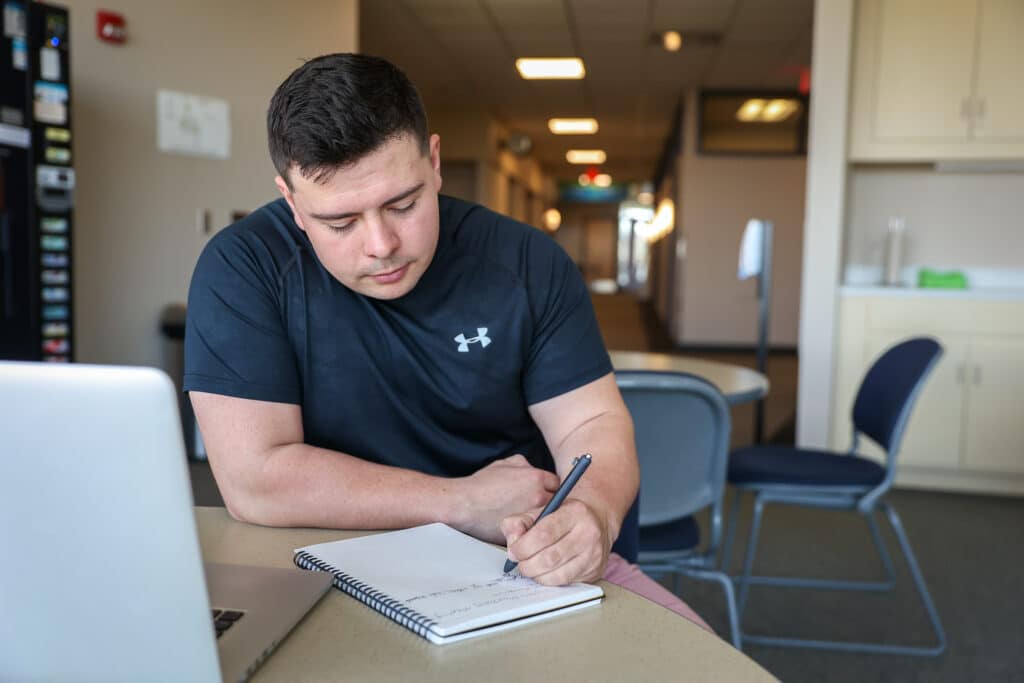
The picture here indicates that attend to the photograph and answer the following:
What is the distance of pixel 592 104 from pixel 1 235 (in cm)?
773

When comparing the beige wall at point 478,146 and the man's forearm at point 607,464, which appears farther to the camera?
the beige wall at point 478,146

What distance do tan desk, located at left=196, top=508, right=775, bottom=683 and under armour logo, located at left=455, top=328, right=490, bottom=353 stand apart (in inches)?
19.2

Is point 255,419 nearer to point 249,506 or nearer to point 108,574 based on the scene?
point 249,506

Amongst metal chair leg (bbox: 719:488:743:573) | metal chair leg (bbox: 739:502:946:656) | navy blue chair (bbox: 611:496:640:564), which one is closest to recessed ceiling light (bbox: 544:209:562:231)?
metal chair leg (bbox: 719:488:743:573)

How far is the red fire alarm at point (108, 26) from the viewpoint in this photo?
4.15m

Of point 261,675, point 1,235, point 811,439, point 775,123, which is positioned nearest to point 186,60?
point 1,235

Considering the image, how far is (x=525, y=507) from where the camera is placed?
1068mm

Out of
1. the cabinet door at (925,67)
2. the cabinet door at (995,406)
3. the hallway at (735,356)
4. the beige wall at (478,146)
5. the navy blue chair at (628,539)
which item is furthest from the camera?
the beige wall at (478,146)

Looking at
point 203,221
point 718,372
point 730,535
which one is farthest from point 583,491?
point 203,221

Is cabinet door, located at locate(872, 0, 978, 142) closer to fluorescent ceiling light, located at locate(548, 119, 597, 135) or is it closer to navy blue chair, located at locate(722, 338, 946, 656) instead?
navy blue chair, located at locate(722, 338, 946, 656)

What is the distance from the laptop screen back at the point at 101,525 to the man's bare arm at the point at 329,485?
472 mm

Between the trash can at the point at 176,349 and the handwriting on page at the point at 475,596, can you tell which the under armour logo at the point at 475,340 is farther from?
the trash can at the point at 176,349

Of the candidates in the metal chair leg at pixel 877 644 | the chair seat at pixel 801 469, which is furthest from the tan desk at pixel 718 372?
the metal chair leg at pixel 877 644

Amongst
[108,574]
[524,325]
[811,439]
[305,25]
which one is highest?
[305,25]
